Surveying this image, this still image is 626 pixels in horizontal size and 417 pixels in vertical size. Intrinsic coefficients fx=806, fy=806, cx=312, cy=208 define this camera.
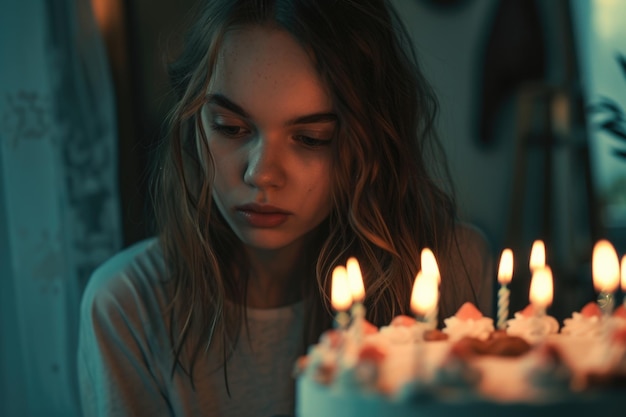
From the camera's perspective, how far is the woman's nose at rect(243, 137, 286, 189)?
3.98 ft

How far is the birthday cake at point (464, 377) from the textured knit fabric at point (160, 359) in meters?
0.60

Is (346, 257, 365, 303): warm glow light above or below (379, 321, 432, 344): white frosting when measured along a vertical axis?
above

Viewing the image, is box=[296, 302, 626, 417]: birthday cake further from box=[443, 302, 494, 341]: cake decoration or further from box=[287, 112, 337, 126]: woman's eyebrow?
box=[287, 112, 337, 126]: woman's eyebrow

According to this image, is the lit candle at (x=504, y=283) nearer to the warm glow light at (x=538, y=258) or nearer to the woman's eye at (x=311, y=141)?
the warm glow light at (x=538, y=258)

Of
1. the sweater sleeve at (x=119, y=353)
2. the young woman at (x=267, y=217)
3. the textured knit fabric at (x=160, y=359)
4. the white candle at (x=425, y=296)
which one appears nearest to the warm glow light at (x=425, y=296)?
the white candle at (x=425, y=296)

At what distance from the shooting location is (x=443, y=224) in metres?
1.47

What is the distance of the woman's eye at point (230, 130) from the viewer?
1266 mm

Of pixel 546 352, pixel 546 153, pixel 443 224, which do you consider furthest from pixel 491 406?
pixel 546 153

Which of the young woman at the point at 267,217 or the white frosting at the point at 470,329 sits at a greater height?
the young woman at the point at 267,217

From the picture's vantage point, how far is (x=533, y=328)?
0.96 m

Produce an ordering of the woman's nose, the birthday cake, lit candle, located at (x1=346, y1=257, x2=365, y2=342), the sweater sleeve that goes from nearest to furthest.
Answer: the birthday cake < lit candle, located at (x1=346, y1=257, x2=365, y2=342) < the woman's nose < the sweater sleeve

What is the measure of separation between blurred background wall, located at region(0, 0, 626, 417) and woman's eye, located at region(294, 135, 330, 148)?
39 cm

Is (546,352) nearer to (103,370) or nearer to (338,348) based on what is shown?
(338,348)

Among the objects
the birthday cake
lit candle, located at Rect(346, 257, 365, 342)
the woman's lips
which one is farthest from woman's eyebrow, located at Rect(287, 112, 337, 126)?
the birthday cake
